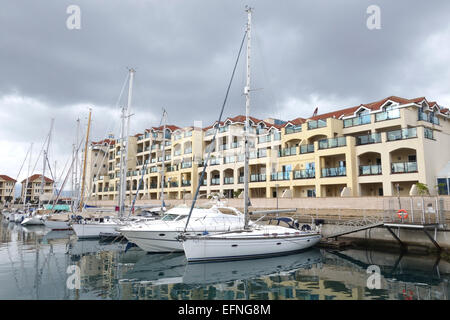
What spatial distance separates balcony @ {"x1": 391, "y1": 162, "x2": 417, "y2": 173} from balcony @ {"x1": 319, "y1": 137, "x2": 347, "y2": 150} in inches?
211

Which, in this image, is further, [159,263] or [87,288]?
[159,263]

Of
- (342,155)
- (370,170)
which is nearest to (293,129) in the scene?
(342,155)

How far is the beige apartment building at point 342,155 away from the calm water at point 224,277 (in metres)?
8.10

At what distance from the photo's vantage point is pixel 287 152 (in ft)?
125

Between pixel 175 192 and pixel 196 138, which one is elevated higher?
pixel 196 138

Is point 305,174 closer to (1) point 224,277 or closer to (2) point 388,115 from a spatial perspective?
(2) point 388,115

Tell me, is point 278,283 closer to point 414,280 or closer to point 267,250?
point 267,250

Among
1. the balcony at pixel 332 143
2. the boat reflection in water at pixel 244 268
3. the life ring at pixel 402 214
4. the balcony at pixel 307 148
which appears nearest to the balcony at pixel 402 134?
the balcony at pixel 332 143

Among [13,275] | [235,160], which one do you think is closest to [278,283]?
[13,275]

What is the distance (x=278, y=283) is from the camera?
537 inches

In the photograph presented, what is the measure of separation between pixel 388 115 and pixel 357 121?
3479 mm

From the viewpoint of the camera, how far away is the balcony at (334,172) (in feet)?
106

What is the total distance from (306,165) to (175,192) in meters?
28.2

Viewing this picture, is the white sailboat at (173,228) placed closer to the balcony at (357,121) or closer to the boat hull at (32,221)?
the balcony at (357,121)
